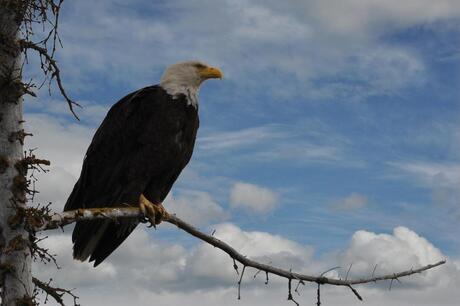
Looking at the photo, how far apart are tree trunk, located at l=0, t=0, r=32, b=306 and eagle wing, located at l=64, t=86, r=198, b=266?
2092 mm

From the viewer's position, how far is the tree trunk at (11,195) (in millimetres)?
5527

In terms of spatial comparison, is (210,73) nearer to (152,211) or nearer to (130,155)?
(130,155)

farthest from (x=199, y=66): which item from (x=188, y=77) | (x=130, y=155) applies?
(x=130, y=155)

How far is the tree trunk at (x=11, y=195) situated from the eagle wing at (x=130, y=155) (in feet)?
6.87

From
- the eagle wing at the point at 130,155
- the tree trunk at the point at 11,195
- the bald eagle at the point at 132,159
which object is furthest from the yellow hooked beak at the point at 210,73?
the tree trunk at the point at 11,195

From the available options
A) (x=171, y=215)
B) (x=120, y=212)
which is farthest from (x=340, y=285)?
(x=120, y=212)

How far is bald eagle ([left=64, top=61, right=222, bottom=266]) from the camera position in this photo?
7715mm

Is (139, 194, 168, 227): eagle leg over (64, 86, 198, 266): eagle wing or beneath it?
beneath

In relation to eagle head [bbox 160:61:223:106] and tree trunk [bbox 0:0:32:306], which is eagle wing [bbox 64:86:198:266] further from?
tree trunk [bbox 0:0:32:306]

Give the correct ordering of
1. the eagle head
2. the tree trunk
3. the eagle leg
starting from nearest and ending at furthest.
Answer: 1. the tree trunk
2. the eagle leg
3. the eagle head

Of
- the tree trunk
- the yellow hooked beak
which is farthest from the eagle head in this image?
the tree trunk

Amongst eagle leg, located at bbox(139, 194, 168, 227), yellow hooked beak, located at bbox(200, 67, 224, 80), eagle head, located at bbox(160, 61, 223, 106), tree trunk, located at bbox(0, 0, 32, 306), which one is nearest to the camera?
tree trunk, located at bbox(0, 0, 32, 306)

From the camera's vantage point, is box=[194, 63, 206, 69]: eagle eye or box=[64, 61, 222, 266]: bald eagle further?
box=[194, 63, 206, 69]: eagle eye

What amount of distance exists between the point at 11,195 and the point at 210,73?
4556 millimetres
